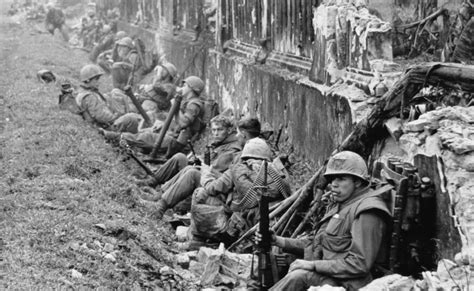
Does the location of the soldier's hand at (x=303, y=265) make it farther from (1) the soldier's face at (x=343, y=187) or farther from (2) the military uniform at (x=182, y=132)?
(2) the military uniform at (x=182, y=132)

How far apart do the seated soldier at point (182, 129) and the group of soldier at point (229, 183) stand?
0.02m

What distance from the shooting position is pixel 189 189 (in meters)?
10.2

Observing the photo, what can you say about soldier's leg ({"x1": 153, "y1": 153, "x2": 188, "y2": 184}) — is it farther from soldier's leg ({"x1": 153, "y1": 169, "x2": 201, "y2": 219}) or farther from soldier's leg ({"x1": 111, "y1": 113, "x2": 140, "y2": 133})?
soldier's leg ({"x1": 111, "y1": 113, "x2": 140, "y2": 133})

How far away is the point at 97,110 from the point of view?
45.1ft

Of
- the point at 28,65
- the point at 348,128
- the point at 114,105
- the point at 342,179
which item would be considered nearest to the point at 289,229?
the point at 348,128

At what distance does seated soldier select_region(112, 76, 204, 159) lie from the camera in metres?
13.3

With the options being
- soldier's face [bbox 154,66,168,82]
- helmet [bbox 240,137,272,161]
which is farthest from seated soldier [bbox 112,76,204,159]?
helmet [bbox 240,137,272,161]

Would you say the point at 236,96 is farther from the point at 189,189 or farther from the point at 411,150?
the point at 411,150

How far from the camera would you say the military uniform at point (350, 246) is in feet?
18.3

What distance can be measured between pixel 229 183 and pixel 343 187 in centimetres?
279

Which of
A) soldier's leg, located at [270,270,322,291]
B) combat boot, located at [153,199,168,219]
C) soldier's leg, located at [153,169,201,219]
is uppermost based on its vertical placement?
soldier's leg, located at [270,270,322,291]

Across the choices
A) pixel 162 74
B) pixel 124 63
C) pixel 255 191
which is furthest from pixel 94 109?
pixel 124 63

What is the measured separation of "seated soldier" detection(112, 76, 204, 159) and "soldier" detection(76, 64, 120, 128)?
61 cm

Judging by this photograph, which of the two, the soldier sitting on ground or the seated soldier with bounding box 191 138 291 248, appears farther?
the soldier sitting on ground
